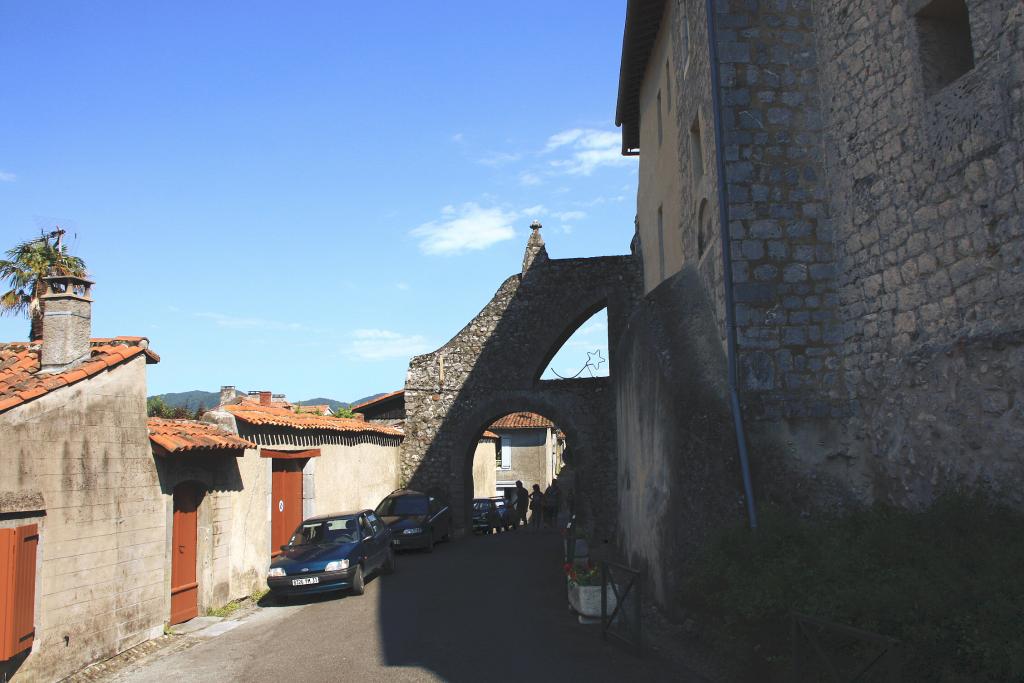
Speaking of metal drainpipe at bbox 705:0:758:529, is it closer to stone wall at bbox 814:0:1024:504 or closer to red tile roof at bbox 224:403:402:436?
stone wall at bbox 814:0:1024:504

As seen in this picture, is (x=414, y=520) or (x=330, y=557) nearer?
(x=330, y=557)

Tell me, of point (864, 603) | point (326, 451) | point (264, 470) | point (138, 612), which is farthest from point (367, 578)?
point (864, 603)

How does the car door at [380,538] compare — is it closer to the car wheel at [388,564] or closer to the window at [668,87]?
the car wheel at [388,564]

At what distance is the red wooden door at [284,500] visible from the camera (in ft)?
50.4

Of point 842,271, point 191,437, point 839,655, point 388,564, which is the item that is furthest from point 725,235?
point 388,564

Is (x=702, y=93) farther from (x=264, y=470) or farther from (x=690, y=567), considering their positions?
(x=264, y=470)

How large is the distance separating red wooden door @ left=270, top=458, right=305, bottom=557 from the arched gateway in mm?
8494

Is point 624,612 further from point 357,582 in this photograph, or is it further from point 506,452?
point 506,452

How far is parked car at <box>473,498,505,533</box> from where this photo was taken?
26750 millimetres

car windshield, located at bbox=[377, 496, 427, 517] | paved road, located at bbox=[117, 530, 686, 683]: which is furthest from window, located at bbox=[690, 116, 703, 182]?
car windshield, located at bbox=[377, 496, 427, 517]

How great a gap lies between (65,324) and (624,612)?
743 cm

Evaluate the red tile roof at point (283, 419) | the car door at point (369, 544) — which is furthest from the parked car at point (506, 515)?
the car door at point (369, 544)

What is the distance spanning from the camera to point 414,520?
20.2m

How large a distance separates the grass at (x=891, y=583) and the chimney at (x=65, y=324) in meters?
7.65
